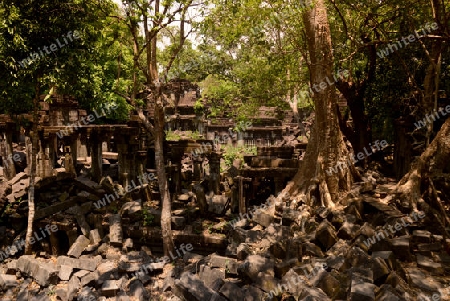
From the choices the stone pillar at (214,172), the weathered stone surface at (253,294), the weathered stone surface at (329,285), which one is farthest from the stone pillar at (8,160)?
the weathered stone surface at (329,285)

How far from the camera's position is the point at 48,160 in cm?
1366

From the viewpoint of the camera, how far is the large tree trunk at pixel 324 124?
9258mm

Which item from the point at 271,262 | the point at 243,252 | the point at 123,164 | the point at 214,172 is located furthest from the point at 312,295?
the point at 123,164

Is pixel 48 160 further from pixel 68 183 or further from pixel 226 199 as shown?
pixel 226 199

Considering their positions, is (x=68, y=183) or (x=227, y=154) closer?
Answer: (x=68, y=183)

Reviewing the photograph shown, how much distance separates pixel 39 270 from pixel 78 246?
1197 mm

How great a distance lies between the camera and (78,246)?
8.88 metres

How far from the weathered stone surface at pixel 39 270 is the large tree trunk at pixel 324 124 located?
733 cm

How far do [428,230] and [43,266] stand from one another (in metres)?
9.47

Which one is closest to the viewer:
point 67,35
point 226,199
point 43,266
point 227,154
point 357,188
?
point 43,266

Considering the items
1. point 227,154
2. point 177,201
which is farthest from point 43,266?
point 227,154

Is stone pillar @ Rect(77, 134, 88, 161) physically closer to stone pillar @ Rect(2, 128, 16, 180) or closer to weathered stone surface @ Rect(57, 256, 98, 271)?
stone pillar @ Rect(2, 128, 16, 180)

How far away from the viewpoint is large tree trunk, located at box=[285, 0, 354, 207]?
9258mm

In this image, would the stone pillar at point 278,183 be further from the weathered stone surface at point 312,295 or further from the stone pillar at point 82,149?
the stone pillar at point 82,149
